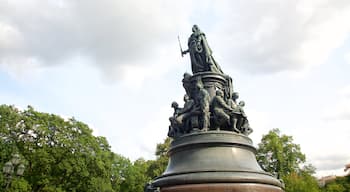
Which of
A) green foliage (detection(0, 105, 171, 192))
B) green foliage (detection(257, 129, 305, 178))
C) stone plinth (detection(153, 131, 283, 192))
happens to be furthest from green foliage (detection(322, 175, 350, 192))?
stone plinth (detection(153, 131, 283, 192))

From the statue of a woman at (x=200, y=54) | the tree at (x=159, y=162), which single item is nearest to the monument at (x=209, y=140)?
the statue of a woman at (x=200, y=54)

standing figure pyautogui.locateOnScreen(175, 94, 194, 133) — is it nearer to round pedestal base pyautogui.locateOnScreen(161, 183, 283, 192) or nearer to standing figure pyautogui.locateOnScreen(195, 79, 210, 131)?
standing figure pyautogui.locateOnScreen(195, 79, 210, 131)

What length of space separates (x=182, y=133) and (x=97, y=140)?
76.8ft

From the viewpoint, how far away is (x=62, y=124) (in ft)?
103

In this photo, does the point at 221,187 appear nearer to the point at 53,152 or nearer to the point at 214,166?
the point at 214,166

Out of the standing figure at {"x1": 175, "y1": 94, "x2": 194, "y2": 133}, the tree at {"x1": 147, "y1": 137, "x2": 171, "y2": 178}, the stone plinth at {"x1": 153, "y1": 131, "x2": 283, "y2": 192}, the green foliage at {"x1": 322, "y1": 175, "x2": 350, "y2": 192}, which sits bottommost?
the stone plinth at {"x1": 153, "y1": 131, "x2": 283, "y2": 192}

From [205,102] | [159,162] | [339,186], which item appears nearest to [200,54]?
[205,102]

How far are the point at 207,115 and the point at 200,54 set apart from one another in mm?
2567

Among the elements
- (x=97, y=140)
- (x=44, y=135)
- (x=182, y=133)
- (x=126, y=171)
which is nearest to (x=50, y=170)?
(x=44, y=135)

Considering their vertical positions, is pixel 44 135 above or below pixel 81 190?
above

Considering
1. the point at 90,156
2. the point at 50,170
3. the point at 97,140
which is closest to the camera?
the point at 50,170

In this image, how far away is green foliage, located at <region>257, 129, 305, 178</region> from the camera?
35.4 m

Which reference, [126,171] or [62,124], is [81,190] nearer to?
[62,124]

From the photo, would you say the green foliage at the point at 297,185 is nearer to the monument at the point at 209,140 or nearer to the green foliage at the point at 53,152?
the green foliage at the point at 53,152
